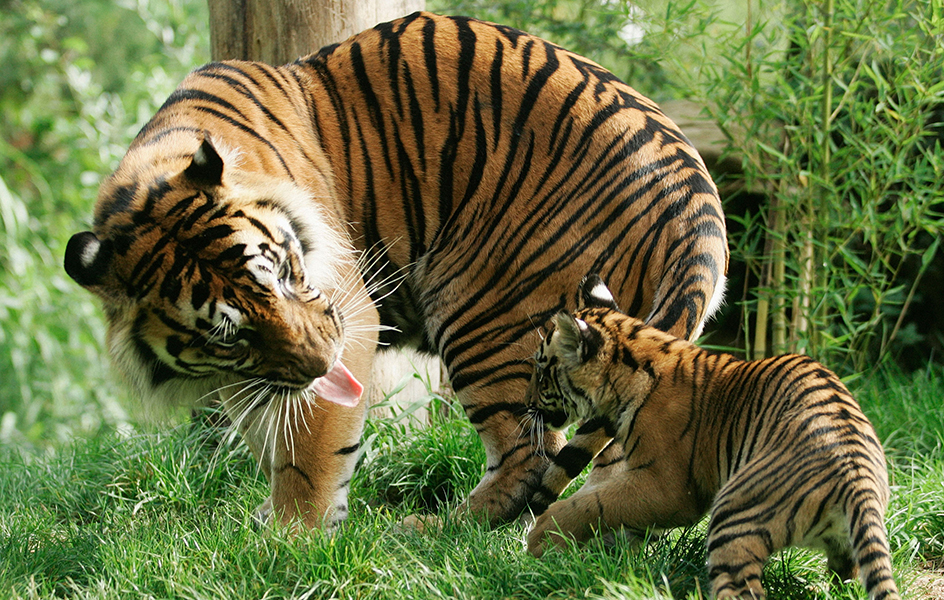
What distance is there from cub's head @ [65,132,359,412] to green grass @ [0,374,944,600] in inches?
21.4

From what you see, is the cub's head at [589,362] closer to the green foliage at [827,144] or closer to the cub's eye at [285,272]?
the cub's eye at [285,272]

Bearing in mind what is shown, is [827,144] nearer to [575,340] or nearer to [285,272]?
[575,340]

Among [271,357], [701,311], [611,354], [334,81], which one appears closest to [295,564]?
[271,357]

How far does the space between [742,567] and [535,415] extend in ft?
3.51

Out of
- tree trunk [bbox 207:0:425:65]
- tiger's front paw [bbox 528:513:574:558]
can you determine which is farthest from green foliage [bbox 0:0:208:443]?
tiger's front paw [bbox 528:513:574:558]

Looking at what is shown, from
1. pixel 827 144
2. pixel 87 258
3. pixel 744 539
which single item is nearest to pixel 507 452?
pixel 744 539

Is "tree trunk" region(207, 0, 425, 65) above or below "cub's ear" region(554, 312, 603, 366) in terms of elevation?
above

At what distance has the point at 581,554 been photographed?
105 inches

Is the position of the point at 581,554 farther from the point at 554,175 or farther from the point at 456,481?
the point at 554,175

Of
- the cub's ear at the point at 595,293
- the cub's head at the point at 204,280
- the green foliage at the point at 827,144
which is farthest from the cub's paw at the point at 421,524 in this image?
the green foliage at the point at 827,144

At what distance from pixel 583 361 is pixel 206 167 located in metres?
1.43

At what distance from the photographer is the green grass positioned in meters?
2.54

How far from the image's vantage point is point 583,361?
3.10 metres

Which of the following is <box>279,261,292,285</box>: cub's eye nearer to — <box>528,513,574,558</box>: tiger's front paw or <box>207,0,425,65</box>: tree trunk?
<box>528,513,574,558</box>: tiger's front paw
